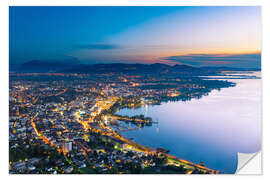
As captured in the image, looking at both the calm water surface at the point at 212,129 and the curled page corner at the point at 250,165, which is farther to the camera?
the calm water surface at the point at 212,129

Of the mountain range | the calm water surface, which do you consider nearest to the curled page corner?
the calm water surface

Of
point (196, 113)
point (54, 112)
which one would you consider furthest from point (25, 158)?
point (196, 113)

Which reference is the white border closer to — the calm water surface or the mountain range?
the calm water surface

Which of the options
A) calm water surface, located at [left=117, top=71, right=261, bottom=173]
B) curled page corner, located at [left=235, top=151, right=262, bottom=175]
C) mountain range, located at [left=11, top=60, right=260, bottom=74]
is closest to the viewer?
curled page corner, located at [left=235, top=151, right=262, bottom=175]
